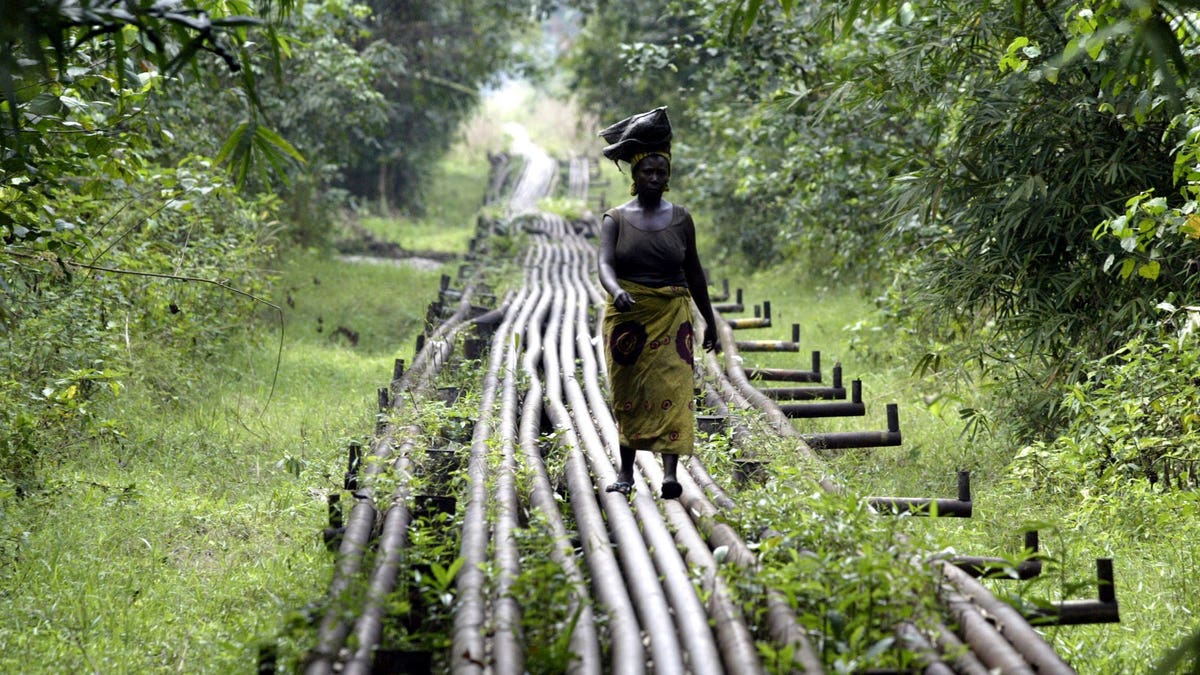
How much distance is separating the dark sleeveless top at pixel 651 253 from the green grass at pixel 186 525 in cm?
179

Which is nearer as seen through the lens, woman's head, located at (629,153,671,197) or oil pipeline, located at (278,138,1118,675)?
oil pipeline, located at (278,138,1118,675)

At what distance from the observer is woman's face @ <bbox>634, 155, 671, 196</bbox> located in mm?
5662

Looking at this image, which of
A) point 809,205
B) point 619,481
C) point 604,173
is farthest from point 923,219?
point 604,173

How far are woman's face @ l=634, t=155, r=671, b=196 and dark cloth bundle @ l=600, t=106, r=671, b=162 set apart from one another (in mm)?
44

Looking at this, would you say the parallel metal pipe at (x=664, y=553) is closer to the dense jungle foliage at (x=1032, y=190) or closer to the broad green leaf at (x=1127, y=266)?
the dense jungle foliage at (x=1032, y=190)

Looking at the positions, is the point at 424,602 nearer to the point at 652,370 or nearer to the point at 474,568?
the point at 474,568

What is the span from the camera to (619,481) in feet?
18.0

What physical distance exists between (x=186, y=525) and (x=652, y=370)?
2427 millimetres

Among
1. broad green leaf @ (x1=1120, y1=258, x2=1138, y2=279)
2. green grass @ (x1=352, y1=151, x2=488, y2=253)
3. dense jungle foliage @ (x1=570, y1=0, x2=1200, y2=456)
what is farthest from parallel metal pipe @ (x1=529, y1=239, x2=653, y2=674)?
green grass @ (x1=352, y1=151, x2=488, y2=253)

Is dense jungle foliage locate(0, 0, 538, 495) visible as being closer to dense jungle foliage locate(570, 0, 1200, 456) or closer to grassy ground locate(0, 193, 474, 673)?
grassy ground locate(0, 193, 474, 673)

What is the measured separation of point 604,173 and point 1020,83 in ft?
90.0

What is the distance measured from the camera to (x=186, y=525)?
20.4 feet

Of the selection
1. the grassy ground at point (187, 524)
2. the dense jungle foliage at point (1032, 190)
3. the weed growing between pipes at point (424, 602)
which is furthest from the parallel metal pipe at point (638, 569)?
the dense jungle foliage at point (1032, 190)

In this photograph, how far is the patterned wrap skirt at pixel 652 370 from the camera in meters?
5.53
